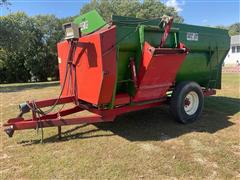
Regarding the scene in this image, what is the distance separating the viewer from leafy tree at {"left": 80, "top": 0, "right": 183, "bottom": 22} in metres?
32.5

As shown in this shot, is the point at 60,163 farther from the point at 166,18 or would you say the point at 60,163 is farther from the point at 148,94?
the point at 166,18

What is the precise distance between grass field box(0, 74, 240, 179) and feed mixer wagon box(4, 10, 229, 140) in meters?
0.35

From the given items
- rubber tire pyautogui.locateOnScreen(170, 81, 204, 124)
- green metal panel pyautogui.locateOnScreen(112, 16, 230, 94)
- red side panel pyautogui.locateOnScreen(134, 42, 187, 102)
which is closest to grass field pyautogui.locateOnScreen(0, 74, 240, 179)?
rubber tire pyautogui.locateOnScreen(170, 81, 204, 124)

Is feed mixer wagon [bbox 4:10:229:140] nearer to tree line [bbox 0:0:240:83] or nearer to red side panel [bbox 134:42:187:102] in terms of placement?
red side panel [bbox 134:42:187:102]

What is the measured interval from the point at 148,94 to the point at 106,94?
961 millimetres

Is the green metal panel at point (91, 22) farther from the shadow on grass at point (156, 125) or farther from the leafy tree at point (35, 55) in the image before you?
the leafy tree at point (35, 55)

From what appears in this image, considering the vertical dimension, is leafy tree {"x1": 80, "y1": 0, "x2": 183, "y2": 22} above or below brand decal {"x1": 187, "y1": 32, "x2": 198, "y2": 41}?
above

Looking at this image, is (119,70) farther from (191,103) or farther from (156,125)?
(191,103)

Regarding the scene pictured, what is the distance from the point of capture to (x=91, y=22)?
4754 millimetres

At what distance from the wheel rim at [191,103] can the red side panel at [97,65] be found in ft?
6.76

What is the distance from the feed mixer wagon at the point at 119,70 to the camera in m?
4.07

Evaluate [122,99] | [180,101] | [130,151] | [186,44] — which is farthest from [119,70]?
[186,44]

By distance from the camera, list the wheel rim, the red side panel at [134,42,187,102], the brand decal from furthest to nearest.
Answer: the wheel rim
the brand decal
the red side panel at [134,42,187,102]

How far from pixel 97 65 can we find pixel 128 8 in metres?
31.2
